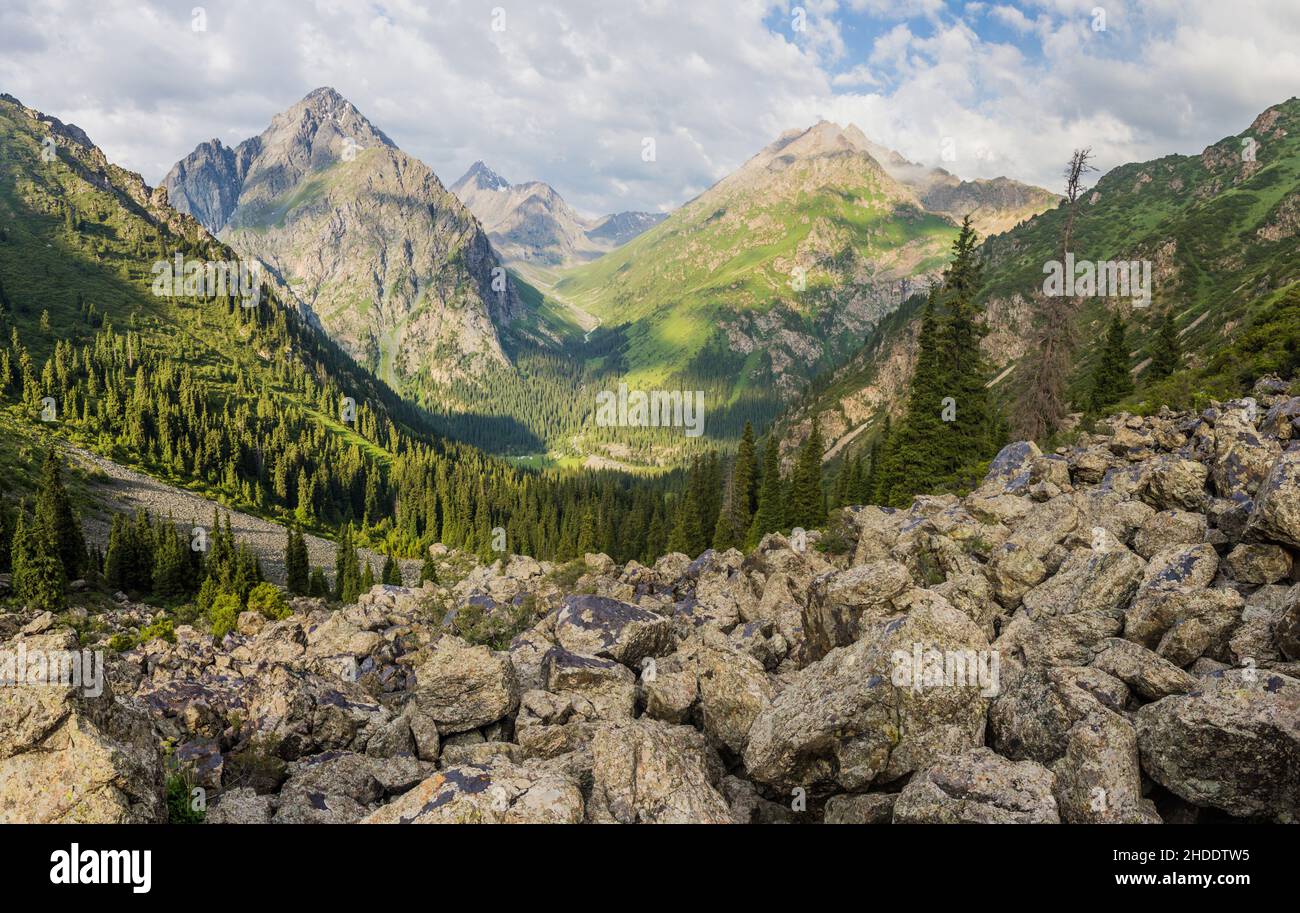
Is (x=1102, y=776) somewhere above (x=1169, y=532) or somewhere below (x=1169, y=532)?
below

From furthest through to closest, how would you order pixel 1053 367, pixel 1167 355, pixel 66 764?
pixel 1167 355, pixel 1053 367, pixel 66 764

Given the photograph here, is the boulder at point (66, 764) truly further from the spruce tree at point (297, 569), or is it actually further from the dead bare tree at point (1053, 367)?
the spruce tree at point (297, 569)

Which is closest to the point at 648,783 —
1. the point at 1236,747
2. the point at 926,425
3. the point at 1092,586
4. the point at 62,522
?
the point at 1236,747

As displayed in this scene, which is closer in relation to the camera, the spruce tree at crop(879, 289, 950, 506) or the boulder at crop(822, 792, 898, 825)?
the boulder at crop(822, 792, 898, 825)

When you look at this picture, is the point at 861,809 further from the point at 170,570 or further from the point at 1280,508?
the point at 170,570

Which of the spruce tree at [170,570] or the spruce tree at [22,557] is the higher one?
the spruce tree at [22,557]

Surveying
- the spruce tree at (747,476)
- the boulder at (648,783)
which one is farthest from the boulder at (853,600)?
the spruce tree at (747,476)

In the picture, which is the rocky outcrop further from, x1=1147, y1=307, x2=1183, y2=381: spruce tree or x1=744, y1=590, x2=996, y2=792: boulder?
x1=1147, y1=307, x2=1183, y2=381: spruce tree

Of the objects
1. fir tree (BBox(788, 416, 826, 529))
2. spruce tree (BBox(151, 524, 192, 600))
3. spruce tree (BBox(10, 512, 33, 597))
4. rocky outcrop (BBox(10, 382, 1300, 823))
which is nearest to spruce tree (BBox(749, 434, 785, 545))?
fir tree (BBox(788, 416, 826, 529))

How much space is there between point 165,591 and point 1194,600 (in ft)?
301

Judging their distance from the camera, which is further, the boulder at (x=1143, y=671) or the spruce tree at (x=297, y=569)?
the spruce tree at (x=297, y=569)

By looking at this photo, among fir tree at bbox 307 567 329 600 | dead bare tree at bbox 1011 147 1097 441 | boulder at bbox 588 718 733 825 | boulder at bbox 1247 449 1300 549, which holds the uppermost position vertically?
dead bare tree at bbox 1011 147 1097 441
